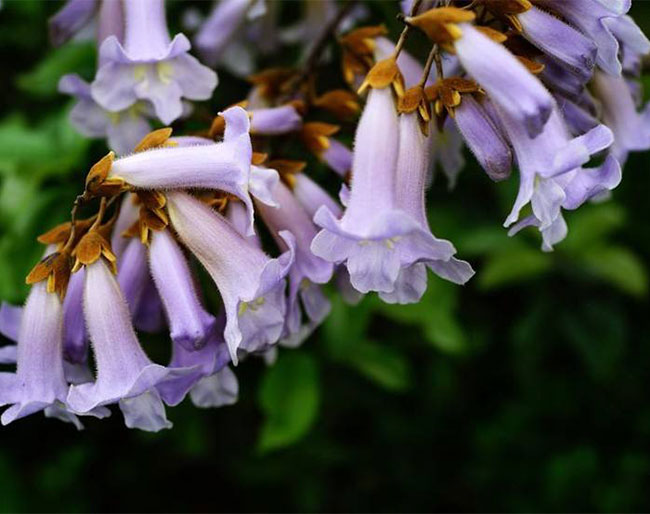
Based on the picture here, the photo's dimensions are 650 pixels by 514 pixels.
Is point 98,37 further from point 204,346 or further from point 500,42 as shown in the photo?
point 500,42

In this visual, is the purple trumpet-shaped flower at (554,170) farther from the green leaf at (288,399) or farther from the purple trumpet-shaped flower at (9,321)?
the green leaf at (288,399)

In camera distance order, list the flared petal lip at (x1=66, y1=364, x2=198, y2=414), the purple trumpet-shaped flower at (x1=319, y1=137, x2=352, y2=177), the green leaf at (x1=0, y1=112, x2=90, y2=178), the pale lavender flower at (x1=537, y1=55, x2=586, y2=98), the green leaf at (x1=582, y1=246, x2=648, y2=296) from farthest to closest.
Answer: the green leaf at (x1=582, y1=246, x2=648, y2=296) → the green leaf at (x1=0, y1=112, x2=90, y2=178) → the purple trumpet-shaped flower at (x1=319, y1=137, x2=352, y2=177) → the pale lavender flower at (x1=537, y1=55, x2=586, y2=98) → the flared petal lip at (x1=66, y1=364, x2=198, y2=414)

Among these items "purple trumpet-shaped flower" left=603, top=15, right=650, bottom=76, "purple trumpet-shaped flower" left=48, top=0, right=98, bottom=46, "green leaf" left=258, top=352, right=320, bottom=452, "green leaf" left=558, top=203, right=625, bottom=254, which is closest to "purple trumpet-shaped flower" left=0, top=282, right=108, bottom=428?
"purple trumpet-shaped flower" left=48, top=0, right=98, bottom=46

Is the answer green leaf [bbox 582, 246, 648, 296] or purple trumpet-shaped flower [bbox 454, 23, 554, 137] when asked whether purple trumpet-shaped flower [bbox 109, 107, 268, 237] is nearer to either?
purple trumpet-shaped flower [bbox 454, 23, 554, 137]

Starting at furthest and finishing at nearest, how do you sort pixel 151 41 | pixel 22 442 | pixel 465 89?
pixel 22 442 → pixel 151 41 → pixel 465 89

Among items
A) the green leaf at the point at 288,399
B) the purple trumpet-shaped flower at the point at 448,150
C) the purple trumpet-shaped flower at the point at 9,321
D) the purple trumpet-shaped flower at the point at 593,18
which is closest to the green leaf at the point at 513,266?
the green leaf at the point at 288,399

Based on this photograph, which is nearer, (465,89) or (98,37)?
(465,89)

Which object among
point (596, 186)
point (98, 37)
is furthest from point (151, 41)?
point (596, 186)
